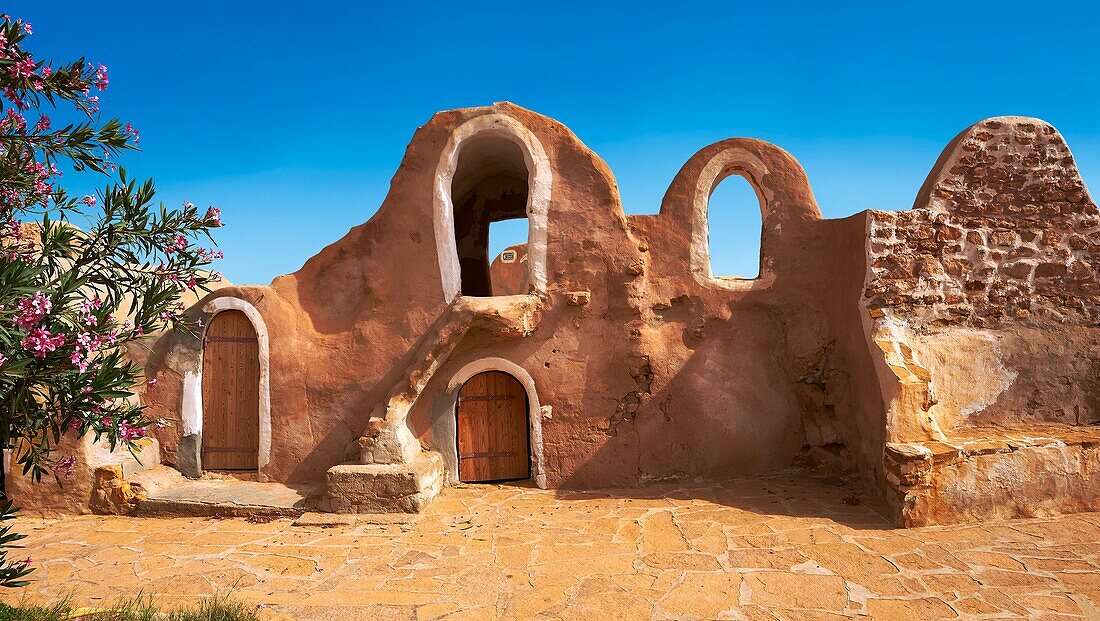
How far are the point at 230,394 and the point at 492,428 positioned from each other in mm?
3658

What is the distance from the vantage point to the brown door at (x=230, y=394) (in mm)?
9195

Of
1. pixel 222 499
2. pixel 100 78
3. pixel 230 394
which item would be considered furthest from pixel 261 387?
pixel 100 78

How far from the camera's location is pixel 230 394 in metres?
9.24

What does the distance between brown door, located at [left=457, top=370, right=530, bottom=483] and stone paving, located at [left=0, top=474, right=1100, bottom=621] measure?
966 millimetres

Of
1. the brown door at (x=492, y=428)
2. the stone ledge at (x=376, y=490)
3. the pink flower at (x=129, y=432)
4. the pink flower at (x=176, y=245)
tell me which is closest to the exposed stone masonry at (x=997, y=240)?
the brown door at (x=492, y=428)

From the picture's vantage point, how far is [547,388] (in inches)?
356

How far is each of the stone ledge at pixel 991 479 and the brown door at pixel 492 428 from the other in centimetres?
457

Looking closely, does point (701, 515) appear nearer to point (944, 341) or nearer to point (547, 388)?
point (547, 388)

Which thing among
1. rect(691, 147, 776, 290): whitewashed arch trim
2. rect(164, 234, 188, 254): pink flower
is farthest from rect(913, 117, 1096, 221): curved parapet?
rect(164, 234, 188, 254): pink flower

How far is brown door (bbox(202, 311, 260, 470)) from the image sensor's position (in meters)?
9.20

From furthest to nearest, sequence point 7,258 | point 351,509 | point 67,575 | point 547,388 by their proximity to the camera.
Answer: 1. point 547,388
2. point 351,509
3. point 67,575
4. point 7,258

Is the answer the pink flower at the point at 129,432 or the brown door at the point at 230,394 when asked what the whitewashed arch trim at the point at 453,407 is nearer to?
the brown door at the point at 230,394

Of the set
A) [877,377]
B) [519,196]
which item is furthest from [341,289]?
[877,377]

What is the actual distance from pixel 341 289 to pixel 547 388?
330 cm
